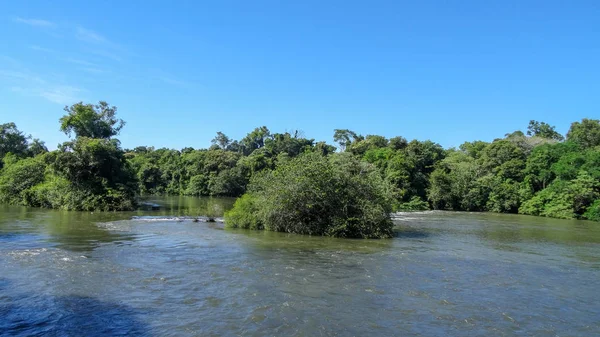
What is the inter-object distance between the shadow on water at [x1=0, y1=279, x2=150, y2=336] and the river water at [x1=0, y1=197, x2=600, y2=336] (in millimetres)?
27

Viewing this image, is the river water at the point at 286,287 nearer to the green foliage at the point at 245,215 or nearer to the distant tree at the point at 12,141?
the green foliage at the point at 245,215

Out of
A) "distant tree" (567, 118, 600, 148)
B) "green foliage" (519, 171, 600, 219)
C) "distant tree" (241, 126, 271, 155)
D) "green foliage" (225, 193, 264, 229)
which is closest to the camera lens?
"green foliage" (225, 193, 264, 229)

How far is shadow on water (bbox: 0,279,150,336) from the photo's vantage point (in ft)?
29.1

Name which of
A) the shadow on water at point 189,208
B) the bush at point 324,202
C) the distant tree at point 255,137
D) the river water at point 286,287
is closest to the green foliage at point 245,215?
the bush at point 324,202

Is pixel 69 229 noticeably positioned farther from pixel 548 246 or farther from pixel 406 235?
pixel 548 246

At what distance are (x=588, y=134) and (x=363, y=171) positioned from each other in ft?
205

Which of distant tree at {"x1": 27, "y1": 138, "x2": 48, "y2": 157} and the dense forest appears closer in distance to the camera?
the dense forest

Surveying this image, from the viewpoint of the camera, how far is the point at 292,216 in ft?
84.3

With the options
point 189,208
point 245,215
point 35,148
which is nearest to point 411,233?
point 245,215

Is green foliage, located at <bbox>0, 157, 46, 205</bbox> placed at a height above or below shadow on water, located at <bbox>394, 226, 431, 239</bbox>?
above

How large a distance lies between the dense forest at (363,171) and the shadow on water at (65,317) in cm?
1555

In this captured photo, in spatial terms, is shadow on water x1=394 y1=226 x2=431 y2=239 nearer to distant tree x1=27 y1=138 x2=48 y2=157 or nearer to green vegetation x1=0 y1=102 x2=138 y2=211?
green vegetation x1=0 y1=102 x2=138 y2=211

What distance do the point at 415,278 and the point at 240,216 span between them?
16.0 m

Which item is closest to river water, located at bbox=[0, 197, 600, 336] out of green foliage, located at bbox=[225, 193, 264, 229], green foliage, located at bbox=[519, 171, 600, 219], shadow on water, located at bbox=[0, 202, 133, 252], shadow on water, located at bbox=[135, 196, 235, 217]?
shadow on water, located at bbox=[0, 202, 133, 252]
